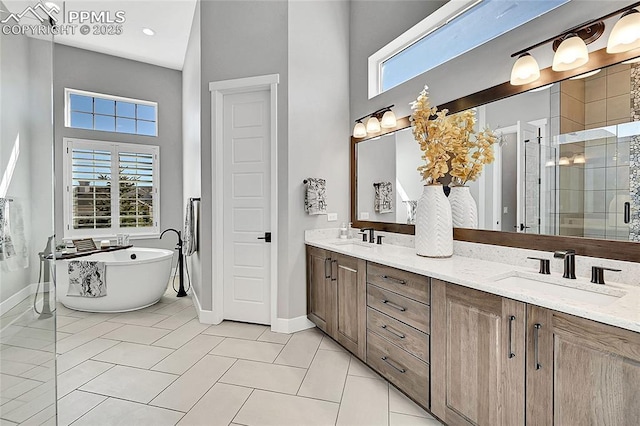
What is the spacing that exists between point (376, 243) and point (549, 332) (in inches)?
74.3

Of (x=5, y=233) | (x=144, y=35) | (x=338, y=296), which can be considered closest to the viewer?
(x=5, y=233)

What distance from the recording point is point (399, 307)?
2.09m

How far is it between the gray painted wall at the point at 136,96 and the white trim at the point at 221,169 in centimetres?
266

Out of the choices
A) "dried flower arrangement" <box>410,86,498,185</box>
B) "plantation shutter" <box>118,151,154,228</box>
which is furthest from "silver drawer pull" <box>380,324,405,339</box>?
"plantation shutter" <box>118,151,154,228</box>

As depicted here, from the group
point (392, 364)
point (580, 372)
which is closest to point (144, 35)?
point (392, 364)

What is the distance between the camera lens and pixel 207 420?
1.93 m

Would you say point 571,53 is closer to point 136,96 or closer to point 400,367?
point 400,367

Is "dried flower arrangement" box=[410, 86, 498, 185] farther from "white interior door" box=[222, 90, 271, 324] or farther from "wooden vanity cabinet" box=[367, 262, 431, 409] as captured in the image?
"white interior door" box=[222, 90, 271, 324]

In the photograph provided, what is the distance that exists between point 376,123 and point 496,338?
220 centimetres

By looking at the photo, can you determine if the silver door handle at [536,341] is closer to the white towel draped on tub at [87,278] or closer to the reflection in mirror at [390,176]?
the reflection in mirror at [390,176]

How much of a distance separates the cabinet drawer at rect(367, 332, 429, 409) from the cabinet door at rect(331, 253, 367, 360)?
0.13 m

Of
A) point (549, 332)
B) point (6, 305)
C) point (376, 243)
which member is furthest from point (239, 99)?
point (549, 332)

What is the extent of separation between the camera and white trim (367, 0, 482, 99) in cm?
248

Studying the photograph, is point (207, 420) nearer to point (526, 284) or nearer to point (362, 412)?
point (362, 412)
